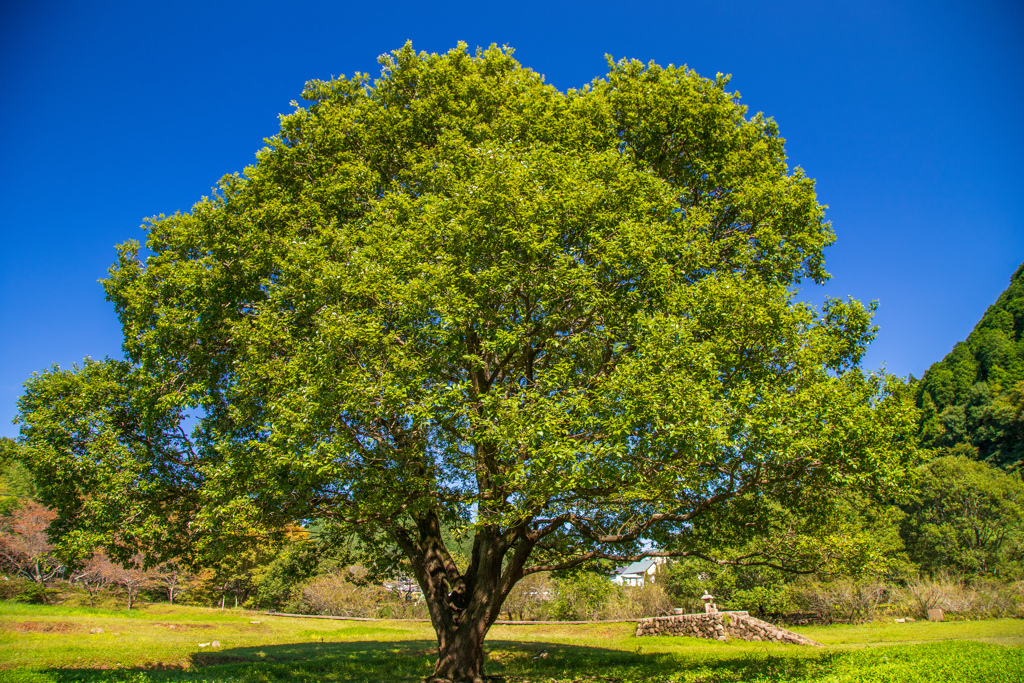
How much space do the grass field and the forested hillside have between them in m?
46.2

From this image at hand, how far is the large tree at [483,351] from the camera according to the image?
10047mm

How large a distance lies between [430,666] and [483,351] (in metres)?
12.5

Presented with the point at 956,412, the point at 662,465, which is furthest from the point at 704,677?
the point at 956,412

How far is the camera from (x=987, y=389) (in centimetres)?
6356

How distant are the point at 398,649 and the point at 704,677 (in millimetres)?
15306

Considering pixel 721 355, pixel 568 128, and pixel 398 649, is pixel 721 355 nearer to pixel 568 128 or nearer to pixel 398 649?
pixel 568 128

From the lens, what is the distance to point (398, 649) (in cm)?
2291

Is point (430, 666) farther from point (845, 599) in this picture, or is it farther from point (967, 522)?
point (967, 522)

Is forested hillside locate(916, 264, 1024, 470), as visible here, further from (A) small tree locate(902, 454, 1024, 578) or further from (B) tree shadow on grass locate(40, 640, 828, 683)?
(B) tree shadow on grass locate(40, 640, 828, 683)

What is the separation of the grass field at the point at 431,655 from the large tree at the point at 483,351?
3.02 m

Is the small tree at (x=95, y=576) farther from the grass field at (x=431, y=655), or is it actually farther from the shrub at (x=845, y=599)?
the shrub at (x=845, y=599)

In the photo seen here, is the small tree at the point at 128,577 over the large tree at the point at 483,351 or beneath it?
beneath

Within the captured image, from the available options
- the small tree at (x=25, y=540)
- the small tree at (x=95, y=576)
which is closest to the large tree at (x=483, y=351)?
the small tree at (x=25, y=540)

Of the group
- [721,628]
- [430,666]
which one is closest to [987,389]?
[721,628]
